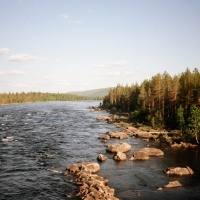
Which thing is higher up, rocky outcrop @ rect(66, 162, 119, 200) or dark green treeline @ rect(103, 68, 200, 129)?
dark green treeline @ rect(103, 68, 200, 129)

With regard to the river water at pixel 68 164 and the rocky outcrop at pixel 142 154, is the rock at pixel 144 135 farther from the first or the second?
the rocky outcrop at pixel 142 154

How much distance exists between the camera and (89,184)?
92.0ft

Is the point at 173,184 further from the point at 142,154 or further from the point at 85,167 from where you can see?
the point at 85,167

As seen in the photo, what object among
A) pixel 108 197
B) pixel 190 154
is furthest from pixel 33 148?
pixel 190 154

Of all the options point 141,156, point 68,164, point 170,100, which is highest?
point 170,100

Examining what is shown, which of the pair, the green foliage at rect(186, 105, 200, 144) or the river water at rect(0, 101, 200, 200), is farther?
the green foliage at rect(186, 105, 200, 144)

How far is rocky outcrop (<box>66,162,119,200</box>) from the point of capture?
25.0 metres

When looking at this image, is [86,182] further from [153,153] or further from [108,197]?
[153,153]

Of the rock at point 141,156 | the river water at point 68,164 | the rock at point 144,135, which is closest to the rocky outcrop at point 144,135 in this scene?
the rock at point 144,135

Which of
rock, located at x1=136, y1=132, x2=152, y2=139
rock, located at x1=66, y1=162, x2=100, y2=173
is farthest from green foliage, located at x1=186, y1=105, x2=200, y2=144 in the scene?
rock, located at x1=66, y1=162, x2=100, y2=173

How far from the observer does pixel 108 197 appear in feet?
81.0

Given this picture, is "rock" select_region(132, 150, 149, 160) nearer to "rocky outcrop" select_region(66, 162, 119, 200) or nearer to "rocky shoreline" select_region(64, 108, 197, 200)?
"rocky shoreline" select_region(64, 108, 197, 200)

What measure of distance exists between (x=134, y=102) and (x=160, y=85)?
3418 centimetres

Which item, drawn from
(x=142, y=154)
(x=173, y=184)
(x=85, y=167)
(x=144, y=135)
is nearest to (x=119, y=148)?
(x=142, y=154)
